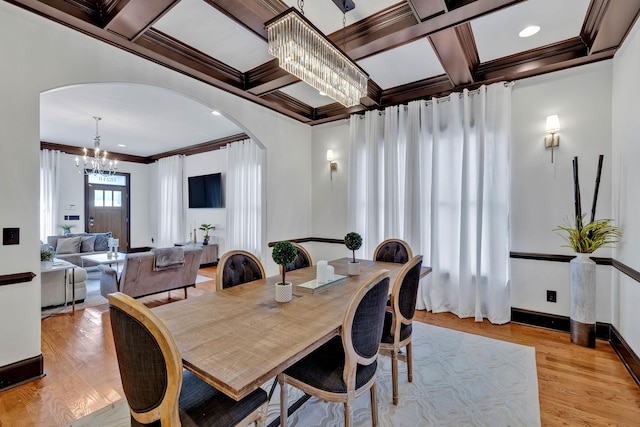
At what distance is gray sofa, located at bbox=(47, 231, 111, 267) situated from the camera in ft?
19.0

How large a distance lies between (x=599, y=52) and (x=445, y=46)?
1515 millimetres

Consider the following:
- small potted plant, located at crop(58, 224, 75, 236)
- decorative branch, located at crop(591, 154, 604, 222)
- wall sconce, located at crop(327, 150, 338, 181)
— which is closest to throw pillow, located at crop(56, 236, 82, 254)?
small potted plant, located at crop(58, 224, 75, 236)

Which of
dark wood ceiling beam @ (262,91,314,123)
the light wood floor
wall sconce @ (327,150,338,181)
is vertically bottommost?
the light wood floor

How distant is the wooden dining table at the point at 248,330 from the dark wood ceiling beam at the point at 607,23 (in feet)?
9.35

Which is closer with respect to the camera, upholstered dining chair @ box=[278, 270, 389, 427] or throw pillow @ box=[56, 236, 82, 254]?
upholstered dining chair @ box=[278, 270, 389, 427]

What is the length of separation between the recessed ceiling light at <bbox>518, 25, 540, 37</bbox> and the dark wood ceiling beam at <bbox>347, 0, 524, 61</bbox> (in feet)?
2.40

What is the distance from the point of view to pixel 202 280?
18.0ft

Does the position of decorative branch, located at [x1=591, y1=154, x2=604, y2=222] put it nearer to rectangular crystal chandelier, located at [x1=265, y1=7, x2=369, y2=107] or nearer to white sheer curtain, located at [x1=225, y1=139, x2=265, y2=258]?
rectangular crystal chandelier, located at [x1=265, y1=7, x2=369, y2=107]

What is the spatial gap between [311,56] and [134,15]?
1406 millimetres

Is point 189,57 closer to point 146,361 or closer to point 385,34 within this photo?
point 385,34

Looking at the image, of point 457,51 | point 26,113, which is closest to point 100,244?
point 26,113

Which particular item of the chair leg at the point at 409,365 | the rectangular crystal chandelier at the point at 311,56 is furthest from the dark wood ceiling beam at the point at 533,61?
the chair leg at the point at 409,365

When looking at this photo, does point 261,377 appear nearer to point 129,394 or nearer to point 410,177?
point 129,394

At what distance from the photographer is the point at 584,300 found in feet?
9.05
